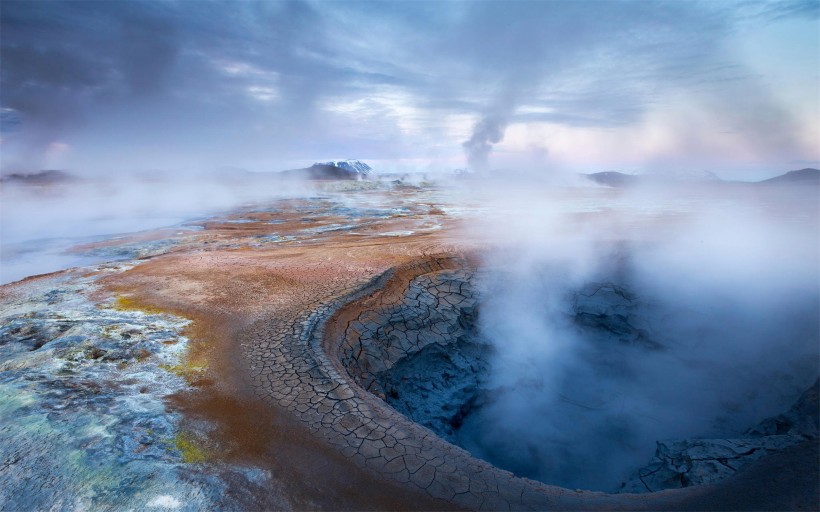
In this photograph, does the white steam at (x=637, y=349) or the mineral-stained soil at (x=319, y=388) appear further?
the white steam at (x=637, y=349)

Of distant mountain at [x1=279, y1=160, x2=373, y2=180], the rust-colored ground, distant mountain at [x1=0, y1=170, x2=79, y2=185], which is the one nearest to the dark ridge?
distant mountain at [x1=279, y1=160, x2=373, y2=180]

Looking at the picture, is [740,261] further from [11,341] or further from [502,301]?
[11,341]

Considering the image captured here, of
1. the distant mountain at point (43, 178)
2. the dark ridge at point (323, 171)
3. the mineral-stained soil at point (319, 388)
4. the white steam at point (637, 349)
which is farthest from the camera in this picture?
the dark ridge at point (323, 171)

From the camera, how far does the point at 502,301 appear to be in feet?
26.8

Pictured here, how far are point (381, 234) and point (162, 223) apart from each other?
1125 cm

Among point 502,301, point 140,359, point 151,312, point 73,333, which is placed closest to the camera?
point 140,359

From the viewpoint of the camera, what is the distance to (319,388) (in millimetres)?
4137

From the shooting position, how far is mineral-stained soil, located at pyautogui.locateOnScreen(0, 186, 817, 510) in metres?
2.93

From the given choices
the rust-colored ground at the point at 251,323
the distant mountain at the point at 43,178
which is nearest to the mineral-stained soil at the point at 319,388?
the rust-colored ground at the point at 251,323

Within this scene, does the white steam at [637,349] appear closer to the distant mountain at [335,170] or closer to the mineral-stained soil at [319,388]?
the mineral-stained soil at [319,388]

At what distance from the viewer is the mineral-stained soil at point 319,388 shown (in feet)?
9.61

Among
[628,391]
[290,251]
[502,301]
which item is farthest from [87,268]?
[628,391]

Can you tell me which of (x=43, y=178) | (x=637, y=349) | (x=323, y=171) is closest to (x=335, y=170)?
(x=323, y=171)

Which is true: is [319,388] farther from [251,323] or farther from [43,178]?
[43,178]
